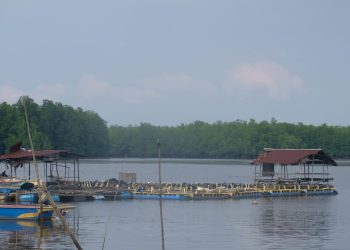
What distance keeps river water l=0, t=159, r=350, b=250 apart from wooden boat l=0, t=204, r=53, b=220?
1.56 ft

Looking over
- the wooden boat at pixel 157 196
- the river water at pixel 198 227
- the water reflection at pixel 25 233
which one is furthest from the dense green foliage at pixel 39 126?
the water reflection at pixel 25 233

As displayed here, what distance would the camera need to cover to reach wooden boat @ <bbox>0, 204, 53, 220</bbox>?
184 feet

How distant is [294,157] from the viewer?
89.1m

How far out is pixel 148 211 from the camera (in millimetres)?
69375

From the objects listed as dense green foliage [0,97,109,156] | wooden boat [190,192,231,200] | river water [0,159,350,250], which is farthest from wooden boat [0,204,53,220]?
dense green foliage [0,97,109,156]

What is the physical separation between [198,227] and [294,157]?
3196cm

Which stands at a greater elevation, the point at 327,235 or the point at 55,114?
the point at 55,114

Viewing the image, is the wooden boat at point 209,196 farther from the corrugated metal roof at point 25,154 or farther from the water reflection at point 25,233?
the water reflection at point 25,233

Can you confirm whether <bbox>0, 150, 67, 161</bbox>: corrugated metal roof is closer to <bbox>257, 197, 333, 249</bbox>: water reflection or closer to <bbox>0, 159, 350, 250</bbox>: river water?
<bbox>0, 159, 350, 250</bbox>: river water

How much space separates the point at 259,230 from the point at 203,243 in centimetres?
822

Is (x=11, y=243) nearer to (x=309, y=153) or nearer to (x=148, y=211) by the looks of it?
(x=148, y=211)

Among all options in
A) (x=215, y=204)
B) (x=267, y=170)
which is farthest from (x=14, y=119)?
(x=215, y=204)

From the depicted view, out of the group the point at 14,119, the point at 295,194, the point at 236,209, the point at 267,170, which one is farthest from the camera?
the point at 14,119

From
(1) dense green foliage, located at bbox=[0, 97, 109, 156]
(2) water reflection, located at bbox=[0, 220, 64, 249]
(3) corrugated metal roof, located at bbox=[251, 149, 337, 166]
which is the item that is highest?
(1) dense green foliage, located at bbox=[0, 97, 109, 156]
